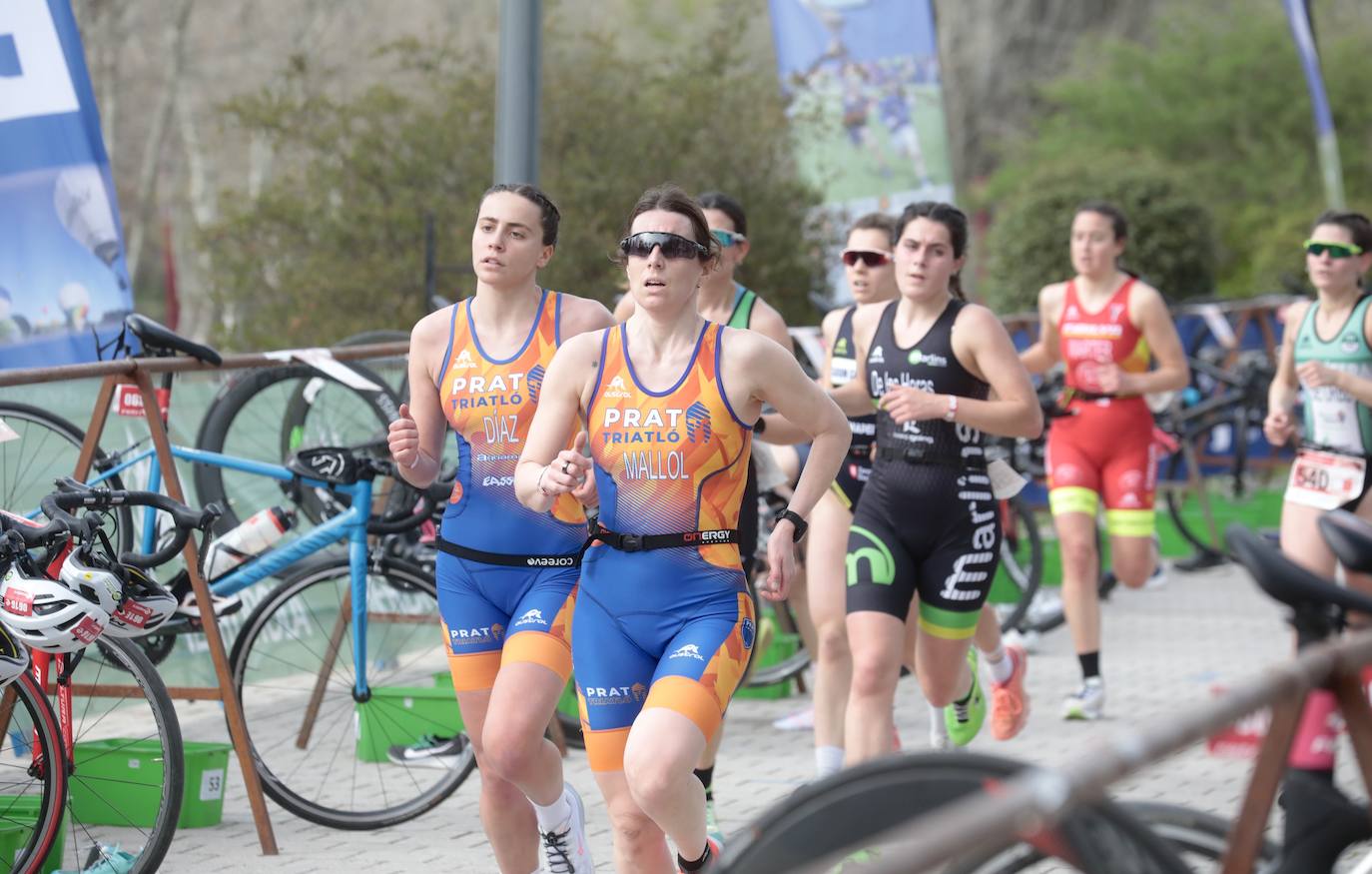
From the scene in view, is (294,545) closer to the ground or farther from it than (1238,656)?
farther from it

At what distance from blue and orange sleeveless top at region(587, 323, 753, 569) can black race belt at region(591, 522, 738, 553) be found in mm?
13

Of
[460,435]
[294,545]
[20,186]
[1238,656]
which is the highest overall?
[20,186]

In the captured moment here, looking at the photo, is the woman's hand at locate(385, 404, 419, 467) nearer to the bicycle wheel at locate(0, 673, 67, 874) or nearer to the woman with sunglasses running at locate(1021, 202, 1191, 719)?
the bicycle wheel at locate(0, 673, 67, 874)

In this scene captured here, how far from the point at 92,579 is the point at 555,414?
1.46 meters

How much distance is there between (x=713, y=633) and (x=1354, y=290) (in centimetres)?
452

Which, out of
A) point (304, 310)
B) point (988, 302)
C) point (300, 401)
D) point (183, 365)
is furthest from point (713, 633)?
point (988, 302)

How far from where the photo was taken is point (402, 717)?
22.2 feet

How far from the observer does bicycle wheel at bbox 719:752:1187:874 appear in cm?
238

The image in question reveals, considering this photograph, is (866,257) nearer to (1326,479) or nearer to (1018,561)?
(1326,479)

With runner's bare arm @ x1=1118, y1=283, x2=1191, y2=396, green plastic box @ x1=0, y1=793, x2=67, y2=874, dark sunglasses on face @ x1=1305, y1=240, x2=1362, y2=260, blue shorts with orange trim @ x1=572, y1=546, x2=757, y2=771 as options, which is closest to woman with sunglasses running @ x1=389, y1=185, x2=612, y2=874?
blue shorts with orange trim @ x1=572, y1=546, x2=757, y2=771

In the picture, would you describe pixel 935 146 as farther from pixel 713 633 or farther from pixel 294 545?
pixel 713 633

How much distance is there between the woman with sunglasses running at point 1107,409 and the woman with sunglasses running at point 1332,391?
870 mm

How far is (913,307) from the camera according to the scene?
622 centimetres

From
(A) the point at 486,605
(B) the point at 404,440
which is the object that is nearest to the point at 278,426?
(B) the point at 404,440
